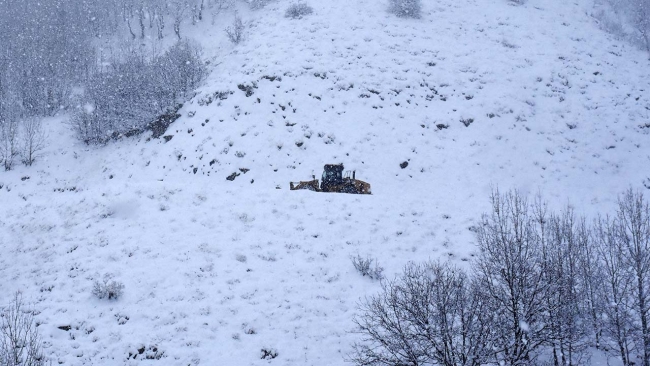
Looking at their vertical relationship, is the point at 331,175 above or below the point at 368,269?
above

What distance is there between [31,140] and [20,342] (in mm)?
21638

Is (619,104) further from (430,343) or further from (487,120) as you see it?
(430,343)

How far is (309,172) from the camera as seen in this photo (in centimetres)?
2203

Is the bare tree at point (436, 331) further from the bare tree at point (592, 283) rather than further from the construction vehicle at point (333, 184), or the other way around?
the construction vehicle at point (333, 184)

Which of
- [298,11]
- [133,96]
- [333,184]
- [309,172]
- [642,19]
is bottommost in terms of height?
[333,184]

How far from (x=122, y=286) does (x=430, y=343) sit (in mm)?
9143

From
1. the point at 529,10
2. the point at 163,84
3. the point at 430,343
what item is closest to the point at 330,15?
the point at 163,84

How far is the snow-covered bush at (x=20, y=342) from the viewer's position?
7343mm

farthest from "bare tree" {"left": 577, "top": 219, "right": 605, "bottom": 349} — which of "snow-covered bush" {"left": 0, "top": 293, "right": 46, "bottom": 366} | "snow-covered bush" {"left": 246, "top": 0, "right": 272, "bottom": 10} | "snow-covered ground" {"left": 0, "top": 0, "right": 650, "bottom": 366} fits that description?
"snow-covered bush" {"left": 246, "top": 0, "right": 272, "bottom": 10}

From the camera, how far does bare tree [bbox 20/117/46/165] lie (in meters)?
25.0

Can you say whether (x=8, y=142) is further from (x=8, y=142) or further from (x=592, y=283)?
(x=592, y=283)

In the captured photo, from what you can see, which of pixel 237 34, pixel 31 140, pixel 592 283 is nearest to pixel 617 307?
pixel 592 283

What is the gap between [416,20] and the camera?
3794 centimetres

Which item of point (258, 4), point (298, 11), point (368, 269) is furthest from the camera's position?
point (258, 4)
